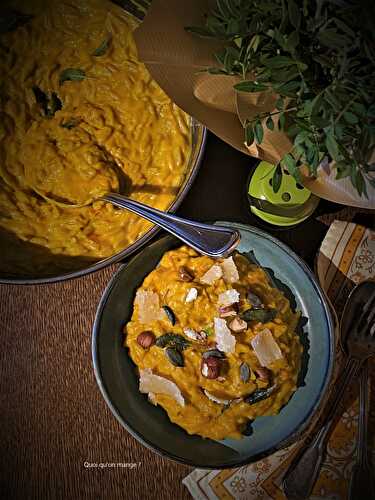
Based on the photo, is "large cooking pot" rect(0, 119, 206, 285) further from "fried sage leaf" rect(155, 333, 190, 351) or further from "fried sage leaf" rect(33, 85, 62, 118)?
"fried sage leaf" rect(33, 85, 62, 118)

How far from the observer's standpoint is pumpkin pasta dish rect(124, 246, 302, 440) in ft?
3.80

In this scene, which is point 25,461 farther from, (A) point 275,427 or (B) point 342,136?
(B) point 342,136

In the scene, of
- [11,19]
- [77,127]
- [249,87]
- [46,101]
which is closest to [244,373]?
[249,87]

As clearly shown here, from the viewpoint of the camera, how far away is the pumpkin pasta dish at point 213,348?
1.16 metres

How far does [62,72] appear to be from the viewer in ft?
4.27

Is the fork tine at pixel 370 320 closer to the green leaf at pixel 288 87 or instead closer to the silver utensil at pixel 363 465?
the silver utensil at pixel 363 465

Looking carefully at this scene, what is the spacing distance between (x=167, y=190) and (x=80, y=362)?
0.49 metres

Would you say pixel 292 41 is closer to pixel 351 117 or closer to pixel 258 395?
pixel 351 117

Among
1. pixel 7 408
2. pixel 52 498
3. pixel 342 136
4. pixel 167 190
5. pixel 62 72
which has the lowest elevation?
pixel 52 498

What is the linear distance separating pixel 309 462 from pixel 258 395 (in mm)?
221

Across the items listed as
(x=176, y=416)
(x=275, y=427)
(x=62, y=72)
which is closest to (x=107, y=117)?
(x=62, y=72)

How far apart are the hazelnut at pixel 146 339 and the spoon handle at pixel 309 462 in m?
0.45

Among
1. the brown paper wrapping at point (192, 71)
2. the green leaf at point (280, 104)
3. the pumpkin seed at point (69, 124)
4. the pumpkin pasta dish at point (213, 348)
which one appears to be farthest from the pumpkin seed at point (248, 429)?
the pumpkin seed at point (69, 124)

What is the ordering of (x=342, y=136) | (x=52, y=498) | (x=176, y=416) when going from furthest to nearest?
(x=52, y=498)
(x=176, y=416)
(x=342, y=136)
